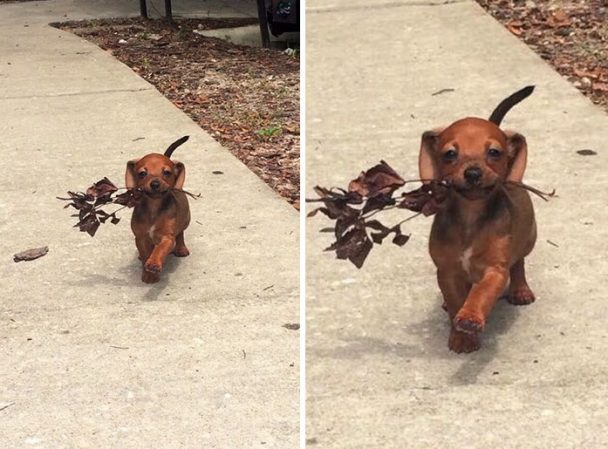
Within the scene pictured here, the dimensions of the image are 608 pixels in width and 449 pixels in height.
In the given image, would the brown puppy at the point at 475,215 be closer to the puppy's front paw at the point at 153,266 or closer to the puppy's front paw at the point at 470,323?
the puppy's front paw at the point at 470,323

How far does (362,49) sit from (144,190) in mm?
3708

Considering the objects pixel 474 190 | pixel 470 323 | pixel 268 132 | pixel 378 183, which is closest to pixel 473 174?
pixel 474 190

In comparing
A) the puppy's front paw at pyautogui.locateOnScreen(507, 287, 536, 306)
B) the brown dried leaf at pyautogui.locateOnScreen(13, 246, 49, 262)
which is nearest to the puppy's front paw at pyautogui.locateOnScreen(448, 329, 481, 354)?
the puppy's front paw at pyautogui.locateOnScreen(507, 287, 536, 306)

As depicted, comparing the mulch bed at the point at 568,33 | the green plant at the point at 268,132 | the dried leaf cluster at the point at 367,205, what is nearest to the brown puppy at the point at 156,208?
the dried leaf cluster at the point at 367,205

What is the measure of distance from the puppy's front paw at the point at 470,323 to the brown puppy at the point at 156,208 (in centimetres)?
157

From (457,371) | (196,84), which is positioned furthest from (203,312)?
(196,84)

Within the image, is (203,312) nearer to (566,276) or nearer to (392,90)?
(566,276)

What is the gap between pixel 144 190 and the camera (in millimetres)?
4453

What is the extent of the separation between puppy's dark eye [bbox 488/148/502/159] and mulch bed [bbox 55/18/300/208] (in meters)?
2.42

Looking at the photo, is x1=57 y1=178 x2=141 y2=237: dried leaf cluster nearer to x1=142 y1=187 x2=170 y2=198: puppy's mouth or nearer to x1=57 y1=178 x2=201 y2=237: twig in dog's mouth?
x1=57 y1=178 x2=201 y2=237: twig in dog's mouth

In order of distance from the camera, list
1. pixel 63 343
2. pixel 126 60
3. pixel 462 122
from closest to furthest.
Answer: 1. pixel 462 122
2. pixel 63 343
3. pixel 126 60

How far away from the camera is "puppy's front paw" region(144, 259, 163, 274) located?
176 inches

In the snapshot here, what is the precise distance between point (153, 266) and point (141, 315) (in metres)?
0.24

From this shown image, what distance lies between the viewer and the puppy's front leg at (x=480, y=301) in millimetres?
3326
